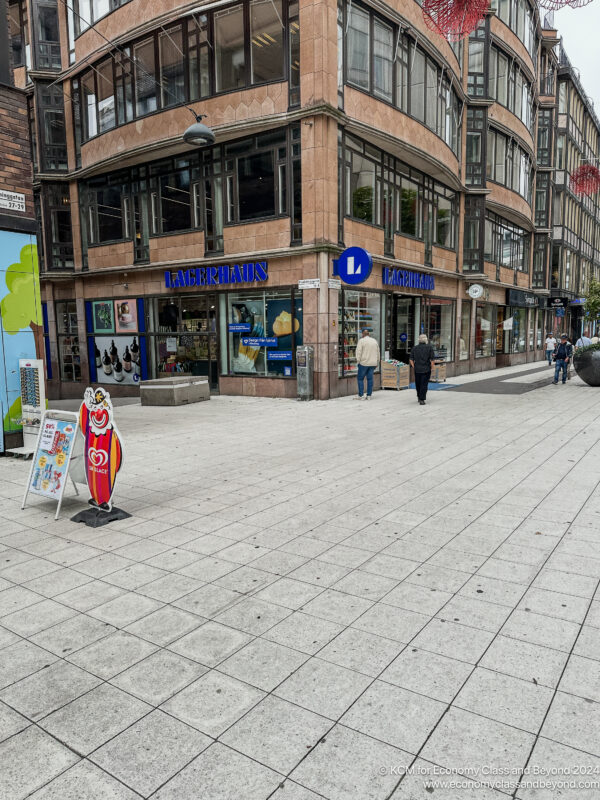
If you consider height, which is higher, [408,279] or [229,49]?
[229,49]

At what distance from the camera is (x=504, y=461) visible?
829 centimetres

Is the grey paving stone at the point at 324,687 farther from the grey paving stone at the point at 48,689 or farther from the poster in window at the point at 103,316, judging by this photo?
the poster in window at the point at 103,316

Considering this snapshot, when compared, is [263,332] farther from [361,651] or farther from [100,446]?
[361,651]

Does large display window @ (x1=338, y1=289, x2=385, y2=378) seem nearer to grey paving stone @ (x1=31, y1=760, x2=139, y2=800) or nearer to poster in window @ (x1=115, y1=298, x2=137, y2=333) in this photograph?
poster in window @ (x1=115, y1=298, x2=137, y2=333)

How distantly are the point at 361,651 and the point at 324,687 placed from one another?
0.42m

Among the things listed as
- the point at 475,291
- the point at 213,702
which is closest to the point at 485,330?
the point at 475,291

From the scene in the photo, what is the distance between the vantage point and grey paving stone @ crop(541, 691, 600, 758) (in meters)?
2.60

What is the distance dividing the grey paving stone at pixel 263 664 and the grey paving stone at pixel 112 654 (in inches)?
21.6

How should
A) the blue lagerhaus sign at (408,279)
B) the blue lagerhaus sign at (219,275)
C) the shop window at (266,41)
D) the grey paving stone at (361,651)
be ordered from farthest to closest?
the blue lagerhaus sign at (408,279) → the blue lagerhaus sign at (219,275) → the shop window at (266,41) → the grey paving stone at (361,651)

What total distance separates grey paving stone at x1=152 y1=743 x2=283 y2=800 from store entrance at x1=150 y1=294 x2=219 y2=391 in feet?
52.9

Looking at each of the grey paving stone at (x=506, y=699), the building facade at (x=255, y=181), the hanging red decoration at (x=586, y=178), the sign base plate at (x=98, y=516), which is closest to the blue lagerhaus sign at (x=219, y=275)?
the building facade at (x=255, y=181)

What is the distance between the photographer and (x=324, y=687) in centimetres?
306

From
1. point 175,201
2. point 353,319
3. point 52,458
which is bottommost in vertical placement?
point 52,458

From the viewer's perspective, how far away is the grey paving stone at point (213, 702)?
2.80 metres
